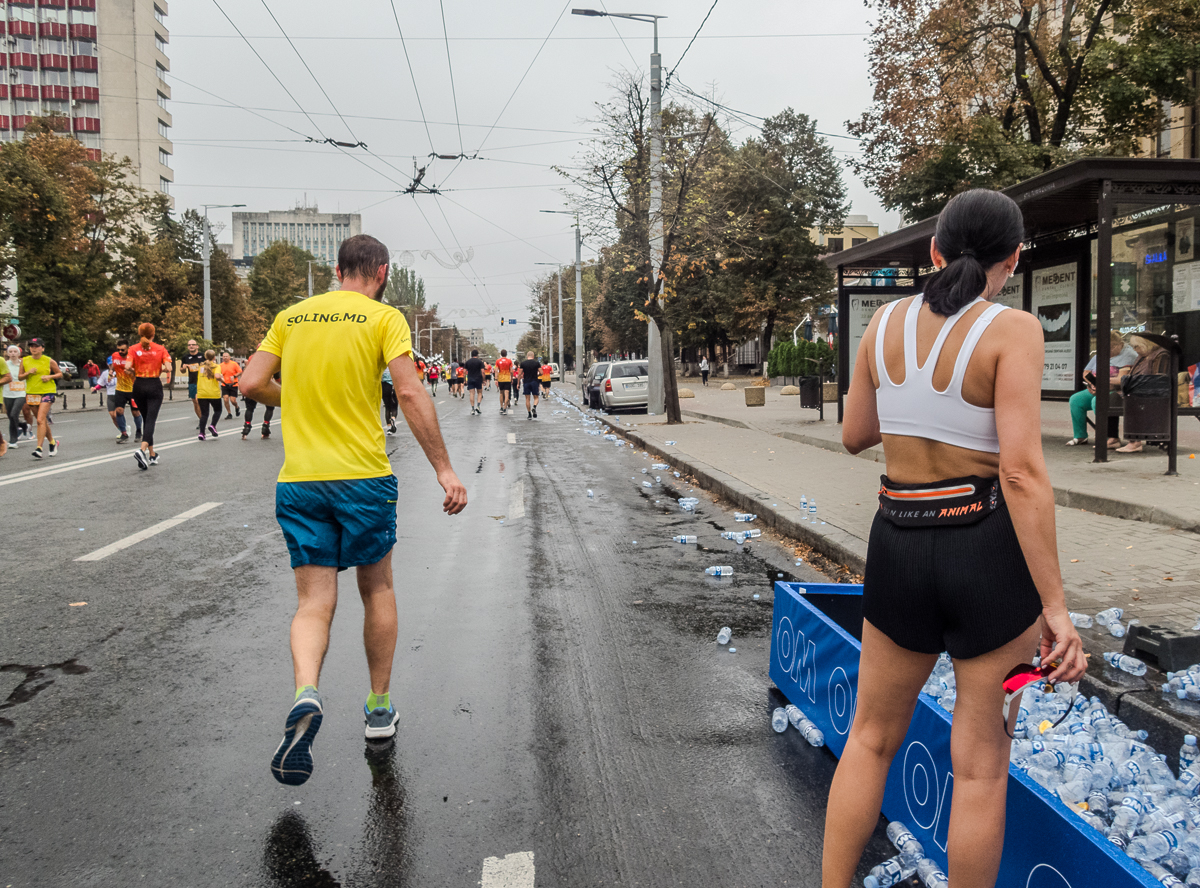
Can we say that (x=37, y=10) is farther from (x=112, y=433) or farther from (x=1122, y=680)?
(x=1122, y=680)

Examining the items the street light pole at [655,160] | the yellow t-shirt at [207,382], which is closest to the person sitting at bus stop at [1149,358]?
the street light pole at [655,160]

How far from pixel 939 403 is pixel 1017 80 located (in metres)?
22.5

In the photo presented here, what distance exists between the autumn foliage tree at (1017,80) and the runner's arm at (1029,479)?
2060cm

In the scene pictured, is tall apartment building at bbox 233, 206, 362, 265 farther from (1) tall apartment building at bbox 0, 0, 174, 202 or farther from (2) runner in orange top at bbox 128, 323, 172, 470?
(2) runner in orange top at bbox 128, 323, 172, 470

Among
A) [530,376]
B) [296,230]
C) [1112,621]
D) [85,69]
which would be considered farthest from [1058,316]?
[296,230]

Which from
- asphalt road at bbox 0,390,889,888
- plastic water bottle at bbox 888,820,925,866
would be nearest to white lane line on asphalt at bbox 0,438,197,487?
asphalt road at bbox 0,390,889,888

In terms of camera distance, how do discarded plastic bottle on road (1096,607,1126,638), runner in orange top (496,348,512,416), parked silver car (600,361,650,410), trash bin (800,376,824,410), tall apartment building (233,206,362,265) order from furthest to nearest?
tall apartment building (233,206,362,265) → runner in orange top (496,348,512,416) → parked silver car (600,361,650,410) → trash bin (800,376,824,410) → discarded plastic bottle on road (1096,607,1126,638)

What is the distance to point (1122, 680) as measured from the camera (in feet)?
13.0

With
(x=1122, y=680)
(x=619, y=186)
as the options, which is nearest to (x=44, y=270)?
(x=619, y=186)

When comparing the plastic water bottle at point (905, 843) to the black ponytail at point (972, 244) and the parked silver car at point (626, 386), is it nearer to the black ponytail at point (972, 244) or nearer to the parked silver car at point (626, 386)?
the black ponytail at point (972, 244)

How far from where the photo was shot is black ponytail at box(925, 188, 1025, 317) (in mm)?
2105

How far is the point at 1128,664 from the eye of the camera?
403 cm

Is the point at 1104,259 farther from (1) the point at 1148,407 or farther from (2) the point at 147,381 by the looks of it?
(2) the point at 147,381

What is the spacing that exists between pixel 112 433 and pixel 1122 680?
19582 mm
